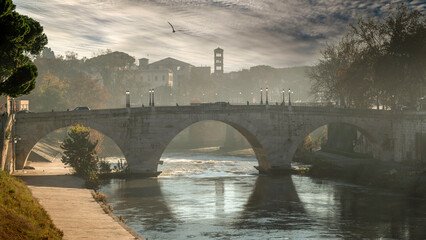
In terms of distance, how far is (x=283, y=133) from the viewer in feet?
239

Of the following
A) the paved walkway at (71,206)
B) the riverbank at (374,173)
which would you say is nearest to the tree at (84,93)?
the riverbank at (374,173)

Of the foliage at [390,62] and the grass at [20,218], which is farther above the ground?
the foliage at [390,62]

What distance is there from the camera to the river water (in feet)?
140

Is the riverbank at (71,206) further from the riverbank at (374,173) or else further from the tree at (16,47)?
the riverbank at (374,173)

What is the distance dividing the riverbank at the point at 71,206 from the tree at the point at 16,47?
9.03 metres

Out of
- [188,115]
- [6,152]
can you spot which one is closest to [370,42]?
[188,115]

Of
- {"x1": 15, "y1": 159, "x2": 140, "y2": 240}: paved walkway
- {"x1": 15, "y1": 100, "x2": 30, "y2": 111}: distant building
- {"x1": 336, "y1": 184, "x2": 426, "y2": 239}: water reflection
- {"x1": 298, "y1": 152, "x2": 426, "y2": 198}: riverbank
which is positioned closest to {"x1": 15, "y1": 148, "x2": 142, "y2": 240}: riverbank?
{"x1": 15, "y1": 159, "x2": 140, "y2": 240}: paved walkway

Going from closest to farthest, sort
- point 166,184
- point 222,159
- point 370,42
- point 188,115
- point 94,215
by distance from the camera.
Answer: point 94,215
point 166,184
point 188,115
point 370,42
point 222,159

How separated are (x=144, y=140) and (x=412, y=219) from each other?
31.8m

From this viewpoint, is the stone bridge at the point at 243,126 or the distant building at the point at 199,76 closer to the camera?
the stone bridge at the point at 243,126

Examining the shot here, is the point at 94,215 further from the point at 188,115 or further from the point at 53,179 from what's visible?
the point at 188,115

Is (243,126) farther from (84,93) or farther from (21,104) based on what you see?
(84,93)

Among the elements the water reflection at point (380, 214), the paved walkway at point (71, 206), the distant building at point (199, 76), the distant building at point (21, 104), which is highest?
the distant building at point (199, 76)

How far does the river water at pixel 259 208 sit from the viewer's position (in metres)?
42.8
